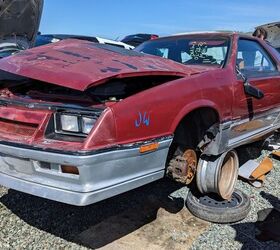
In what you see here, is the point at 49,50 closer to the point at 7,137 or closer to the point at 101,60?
the point at 101,60

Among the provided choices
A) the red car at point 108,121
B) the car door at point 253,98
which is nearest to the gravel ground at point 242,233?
the red car at point 108,121

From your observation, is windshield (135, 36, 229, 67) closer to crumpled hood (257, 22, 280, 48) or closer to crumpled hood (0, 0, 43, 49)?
crumpled hood (0, 0, 43, 49)

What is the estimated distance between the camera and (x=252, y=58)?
4547 millimetres

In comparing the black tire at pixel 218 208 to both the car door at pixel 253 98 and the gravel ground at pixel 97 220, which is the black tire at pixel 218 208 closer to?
the gravel ground at pixel 97 220

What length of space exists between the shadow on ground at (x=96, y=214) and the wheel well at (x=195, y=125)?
2.39 ft

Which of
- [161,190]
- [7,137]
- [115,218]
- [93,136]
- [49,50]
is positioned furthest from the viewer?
[161,190]

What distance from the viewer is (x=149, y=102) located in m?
2.75

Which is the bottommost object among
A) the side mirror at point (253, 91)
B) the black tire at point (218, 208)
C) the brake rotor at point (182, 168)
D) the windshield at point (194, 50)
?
the black tire at point (218, 208)

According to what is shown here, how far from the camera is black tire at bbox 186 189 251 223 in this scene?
3.50m

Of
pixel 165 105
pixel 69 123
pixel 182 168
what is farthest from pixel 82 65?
pixel 182 168

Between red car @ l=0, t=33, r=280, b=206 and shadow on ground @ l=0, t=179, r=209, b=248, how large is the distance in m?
0.53

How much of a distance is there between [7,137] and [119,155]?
2.63 ft

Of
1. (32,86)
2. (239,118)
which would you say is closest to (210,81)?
(239,118)

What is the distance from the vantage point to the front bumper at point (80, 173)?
248cm
